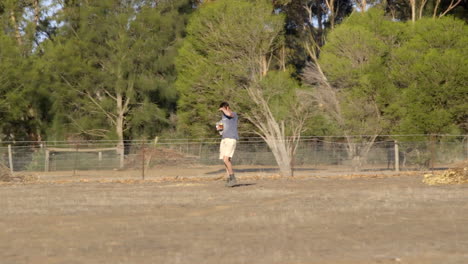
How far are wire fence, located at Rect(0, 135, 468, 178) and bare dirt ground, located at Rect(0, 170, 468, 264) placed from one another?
13496mm

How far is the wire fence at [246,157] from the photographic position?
2781cm

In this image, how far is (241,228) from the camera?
9047mm

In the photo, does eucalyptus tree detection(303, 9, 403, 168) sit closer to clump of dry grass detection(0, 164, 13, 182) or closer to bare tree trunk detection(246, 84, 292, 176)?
bare tree trunk detection(246, 84, 292, 176)

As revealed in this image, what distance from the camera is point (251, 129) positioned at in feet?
111

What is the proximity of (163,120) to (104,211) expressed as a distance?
3120 centimetres

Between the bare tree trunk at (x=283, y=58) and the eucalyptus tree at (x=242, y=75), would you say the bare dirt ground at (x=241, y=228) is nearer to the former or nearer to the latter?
the eucalyptus tree at (x=242, y=75)

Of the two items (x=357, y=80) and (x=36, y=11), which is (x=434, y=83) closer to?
(x=357, y=80)

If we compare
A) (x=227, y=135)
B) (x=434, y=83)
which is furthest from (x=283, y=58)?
(x=227, y=135)

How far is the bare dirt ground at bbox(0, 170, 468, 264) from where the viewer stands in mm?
7039

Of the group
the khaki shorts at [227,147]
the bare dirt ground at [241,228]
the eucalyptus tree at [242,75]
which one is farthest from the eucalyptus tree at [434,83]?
the bare dirt ground at [241,228]

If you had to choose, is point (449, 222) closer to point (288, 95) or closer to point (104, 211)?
point (104, 211)

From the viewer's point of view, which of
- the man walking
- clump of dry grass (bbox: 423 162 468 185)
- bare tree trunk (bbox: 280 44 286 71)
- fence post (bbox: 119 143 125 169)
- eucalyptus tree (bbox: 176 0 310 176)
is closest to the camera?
the man walking

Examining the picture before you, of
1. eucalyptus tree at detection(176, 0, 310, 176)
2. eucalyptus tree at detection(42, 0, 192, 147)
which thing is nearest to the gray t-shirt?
eucalyptus tree at detection(176, 0, 310, 176)

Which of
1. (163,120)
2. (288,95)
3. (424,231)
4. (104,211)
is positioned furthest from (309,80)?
(424,231)
